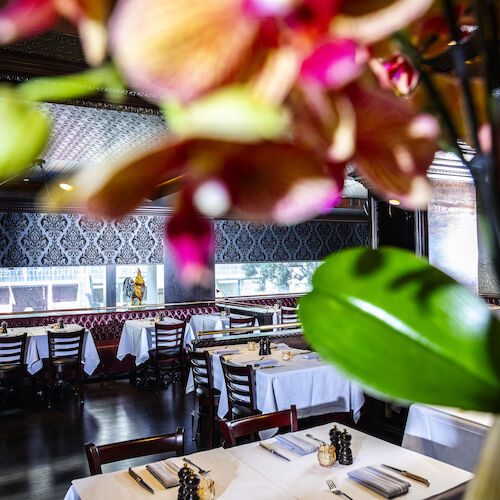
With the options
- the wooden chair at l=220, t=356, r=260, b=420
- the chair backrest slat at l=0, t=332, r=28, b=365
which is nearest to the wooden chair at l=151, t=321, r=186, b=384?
the chair backrest slat at l=0, t=332, r=28, b=365

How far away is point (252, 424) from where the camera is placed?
2730 mm

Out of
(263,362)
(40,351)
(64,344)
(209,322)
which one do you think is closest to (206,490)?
(263,362)

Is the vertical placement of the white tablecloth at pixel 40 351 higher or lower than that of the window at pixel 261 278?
lower

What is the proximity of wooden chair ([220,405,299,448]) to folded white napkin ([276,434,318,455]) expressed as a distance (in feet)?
0.76

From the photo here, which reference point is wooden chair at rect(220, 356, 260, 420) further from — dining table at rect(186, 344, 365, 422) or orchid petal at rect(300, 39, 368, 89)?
orchid petal at rect(300, 39, 368, 89)

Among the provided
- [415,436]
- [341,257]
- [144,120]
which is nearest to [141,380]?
[144,120]

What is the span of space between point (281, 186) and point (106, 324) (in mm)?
8724

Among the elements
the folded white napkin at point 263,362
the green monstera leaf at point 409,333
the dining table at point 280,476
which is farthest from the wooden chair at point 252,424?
Answer: the green monstera leaf at point 409,333

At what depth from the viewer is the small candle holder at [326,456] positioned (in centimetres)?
218

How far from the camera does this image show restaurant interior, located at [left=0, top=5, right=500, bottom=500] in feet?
6.74

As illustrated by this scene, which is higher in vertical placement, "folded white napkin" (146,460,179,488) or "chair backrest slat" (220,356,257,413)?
"folded white napkin" (146,460,179,488)

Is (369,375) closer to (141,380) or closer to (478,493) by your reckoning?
(478,493)

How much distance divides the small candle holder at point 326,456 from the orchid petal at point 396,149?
217 centimetres

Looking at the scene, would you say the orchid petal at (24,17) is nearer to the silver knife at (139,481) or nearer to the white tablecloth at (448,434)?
the silver knife at (139,481)
